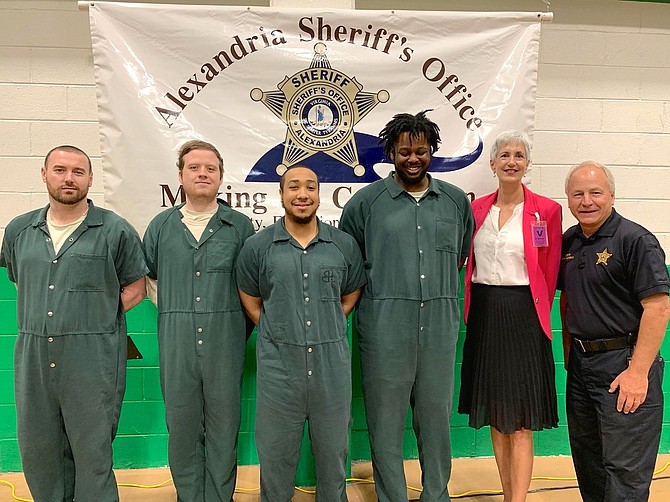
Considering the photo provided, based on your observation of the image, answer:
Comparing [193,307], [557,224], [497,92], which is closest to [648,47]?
[497,92]

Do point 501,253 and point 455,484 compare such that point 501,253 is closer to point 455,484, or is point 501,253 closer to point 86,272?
point 455,484

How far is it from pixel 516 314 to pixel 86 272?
1726 mm

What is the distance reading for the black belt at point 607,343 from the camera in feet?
6.76

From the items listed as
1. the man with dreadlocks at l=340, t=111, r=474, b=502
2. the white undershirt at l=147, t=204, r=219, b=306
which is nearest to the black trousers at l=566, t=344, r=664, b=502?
the man with dreadlocks at l=340, t=111, r=474, b=502

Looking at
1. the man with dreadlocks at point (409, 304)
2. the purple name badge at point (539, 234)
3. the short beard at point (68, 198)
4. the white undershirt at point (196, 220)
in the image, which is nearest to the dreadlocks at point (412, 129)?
the man with dreadlocks at point (409, 304)

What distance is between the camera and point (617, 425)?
2.04 m

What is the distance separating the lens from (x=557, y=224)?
2295 millimetres

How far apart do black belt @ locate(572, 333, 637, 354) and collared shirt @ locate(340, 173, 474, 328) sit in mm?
500

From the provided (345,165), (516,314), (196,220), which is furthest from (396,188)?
(196,220)

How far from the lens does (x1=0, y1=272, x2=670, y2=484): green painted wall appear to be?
9.51 ft

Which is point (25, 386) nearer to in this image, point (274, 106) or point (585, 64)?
point (274, 106)

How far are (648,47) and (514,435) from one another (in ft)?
7.76

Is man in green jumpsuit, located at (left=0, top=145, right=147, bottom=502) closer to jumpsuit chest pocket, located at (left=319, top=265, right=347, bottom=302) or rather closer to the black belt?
jumpsuit chest pocket, located at (left=319, top=265, right=347, bottom=302)

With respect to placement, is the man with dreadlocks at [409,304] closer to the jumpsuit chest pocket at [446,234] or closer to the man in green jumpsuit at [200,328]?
the jumpsuit chest pocket at [446,234]
